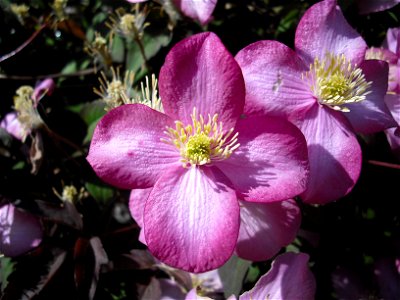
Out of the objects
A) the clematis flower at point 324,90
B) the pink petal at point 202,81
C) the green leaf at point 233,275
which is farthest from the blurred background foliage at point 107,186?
the pink petal at point 202,81

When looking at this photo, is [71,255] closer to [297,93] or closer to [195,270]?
[195,270]

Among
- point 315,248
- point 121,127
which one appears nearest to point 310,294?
point 315,248

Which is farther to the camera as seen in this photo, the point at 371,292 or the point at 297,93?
the point at 371,292

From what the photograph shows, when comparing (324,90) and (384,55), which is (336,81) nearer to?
(324,90)

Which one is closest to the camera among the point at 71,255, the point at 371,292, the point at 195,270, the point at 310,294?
the point at 195,270

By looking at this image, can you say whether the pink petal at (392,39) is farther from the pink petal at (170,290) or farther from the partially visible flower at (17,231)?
the partially visible flower at (17,231)

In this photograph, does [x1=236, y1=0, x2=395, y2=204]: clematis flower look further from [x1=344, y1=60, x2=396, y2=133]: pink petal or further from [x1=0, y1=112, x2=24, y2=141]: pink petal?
[x1=0, y1=112, x2=24, y2=141]: pink petal
